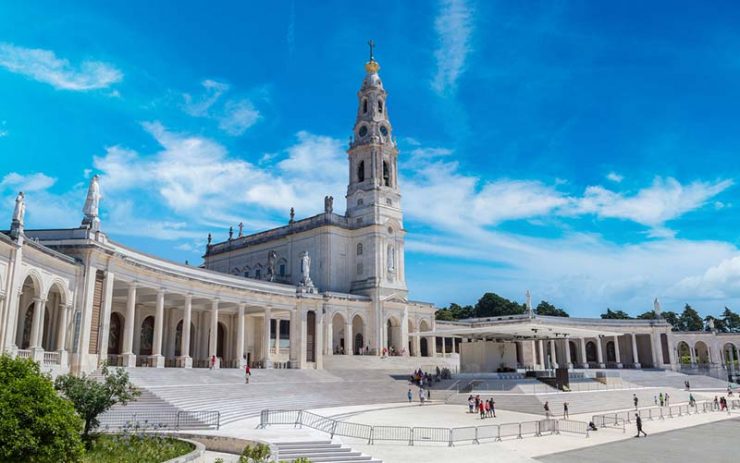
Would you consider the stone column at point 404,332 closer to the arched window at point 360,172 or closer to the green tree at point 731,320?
the arched window at point 360,172

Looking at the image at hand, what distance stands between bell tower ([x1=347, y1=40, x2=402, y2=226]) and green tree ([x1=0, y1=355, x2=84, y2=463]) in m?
54.5

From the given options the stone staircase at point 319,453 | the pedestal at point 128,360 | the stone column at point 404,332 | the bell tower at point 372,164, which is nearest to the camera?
the stone staircase at point 319,453

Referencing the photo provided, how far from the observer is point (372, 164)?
228 feet

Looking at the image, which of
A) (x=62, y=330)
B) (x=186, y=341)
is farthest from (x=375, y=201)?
(x=62, y=330)

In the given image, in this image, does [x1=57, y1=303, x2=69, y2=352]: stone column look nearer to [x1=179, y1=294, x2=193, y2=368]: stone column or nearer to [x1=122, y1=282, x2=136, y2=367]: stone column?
[x1=122, y1=282, x2=136, y2=367]: stone column

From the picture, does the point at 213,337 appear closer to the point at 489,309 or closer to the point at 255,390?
the point at 255,390

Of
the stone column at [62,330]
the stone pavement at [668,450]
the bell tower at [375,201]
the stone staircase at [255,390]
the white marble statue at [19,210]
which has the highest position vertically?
the bell tower at [375,201]

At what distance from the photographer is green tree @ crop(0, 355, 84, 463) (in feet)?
40.8

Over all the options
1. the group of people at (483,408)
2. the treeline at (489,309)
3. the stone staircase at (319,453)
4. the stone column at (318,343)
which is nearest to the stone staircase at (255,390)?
the stone column at (318,343)

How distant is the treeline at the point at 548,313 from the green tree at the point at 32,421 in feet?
282

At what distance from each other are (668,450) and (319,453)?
43.9 ft

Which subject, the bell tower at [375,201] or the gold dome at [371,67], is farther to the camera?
the gold dome at [371,67]

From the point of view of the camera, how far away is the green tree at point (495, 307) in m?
102

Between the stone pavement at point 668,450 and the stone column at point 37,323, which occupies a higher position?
the stone column at point 37,323
